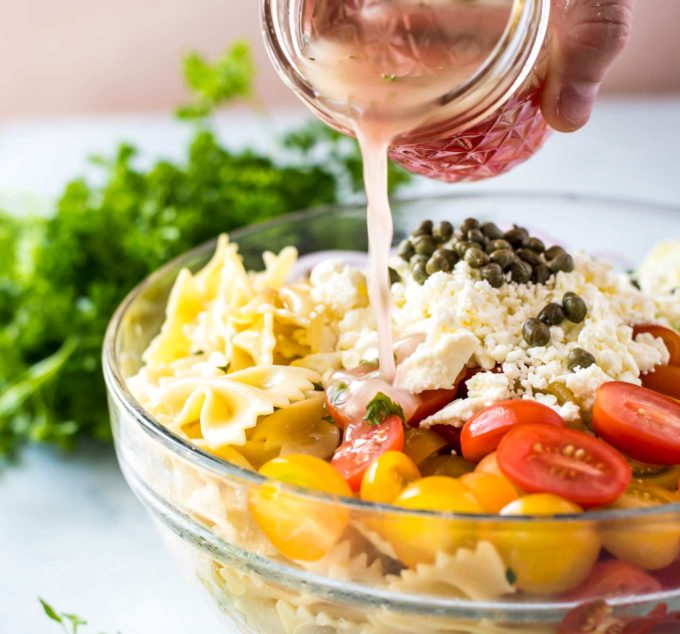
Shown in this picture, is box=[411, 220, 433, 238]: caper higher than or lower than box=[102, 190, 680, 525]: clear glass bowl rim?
higher

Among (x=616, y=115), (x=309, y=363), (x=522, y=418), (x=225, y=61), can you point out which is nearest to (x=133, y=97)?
(x=225, y=61)

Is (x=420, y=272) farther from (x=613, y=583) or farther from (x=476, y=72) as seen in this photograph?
(x=613, y=583)

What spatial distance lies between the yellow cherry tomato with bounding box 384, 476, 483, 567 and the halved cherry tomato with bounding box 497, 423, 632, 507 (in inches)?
4.4

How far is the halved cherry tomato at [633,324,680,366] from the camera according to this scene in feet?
8.00

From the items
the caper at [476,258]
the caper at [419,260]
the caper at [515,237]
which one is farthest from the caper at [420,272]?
the caper at [515,237]

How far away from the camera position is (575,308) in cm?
230

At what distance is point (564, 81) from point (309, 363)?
3.12 ft

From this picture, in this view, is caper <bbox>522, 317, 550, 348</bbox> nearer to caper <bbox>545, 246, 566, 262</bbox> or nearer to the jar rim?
caper <bbox>545, 246, 566, 262</bbox>

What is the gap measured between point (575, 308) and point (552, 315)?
0.19 feet

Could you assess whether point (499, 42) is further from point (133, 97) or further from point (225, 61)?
point (133, 97)

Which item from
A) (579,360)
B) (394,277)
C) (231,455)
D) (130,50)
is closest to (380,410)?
(231,455)

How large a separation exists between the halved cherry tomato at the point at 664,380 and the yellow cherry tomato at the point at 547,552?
76cm

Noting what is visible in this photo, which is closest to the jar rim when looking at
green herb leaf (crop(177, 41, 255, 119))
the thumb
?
the thumb

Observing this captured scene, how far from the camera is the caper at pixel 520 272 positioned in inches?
94.7
